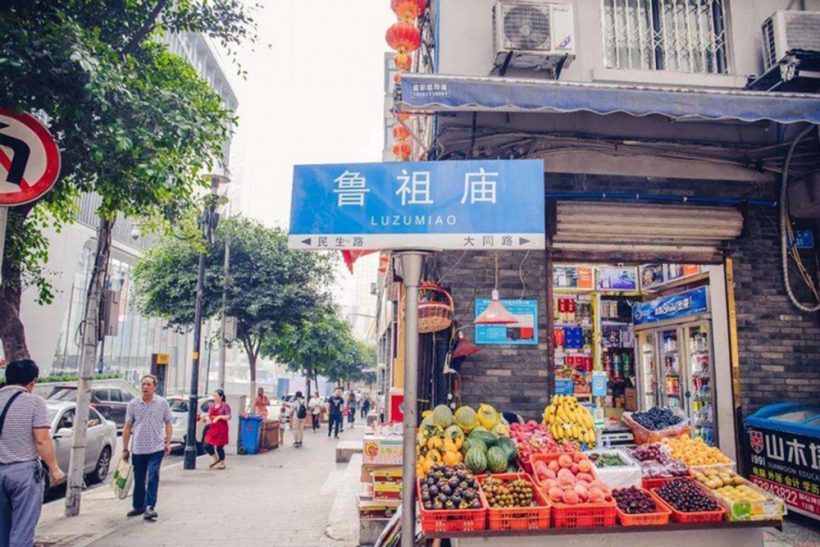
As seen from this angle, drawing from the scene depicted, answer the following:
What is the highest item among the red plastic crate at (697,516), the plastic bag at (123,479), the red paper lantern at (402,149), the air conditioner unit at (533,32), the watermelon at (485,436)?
the air conditioner unit at (533,32)

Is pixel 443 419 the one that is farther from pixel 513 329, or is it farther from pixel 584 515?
pixel 513 329

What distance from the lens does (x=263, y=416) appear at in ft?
56.6

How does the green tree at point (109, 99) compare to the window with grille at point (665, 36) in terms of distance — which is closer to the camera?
the green tree at point (109, 99)

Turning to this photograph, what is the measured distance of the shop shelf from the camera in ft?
14.2

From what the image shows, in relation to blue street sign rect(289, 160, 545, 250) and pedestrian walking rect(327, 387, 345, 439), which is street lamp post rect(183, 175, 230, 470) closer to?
pedestrian walking rect(327, 387, 345, 439)

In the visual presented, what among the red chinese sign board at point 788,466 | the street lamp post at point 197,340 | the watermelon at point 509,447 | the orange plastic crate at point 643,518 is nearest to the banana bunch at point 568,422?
the watermelon at point 509,447

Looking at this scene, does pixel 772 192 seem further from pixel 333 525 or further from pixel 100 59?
pixel 100 59

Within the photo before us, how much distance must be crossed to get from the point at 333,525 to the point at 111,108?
5.36 meters

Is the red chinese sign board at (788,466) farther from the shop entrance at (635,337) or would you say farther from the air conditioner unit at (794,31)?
the air conditioner unit at (794,31)

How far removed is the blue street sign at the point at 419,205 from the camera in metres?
3.57

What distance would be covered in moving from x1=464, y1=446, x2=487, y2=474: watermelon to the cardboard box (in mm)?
1757

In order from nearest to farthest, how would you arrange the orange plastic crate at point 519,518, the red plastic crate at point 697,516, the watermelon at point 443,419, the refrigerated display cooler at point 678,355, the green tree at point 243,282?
the orange plastic crate at point 519,518, the red plastic crate at point 697,516, the watermelon at point 443,419, the refrigerated display cooler at point 678,355, the green tree at point 243,282

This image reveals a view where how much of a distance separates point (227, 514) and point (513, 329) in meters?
5.00

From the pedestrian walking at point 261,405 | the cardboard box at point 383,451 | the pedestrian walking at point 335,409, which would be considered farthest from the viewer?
the pedestrian walking at point 335,409
